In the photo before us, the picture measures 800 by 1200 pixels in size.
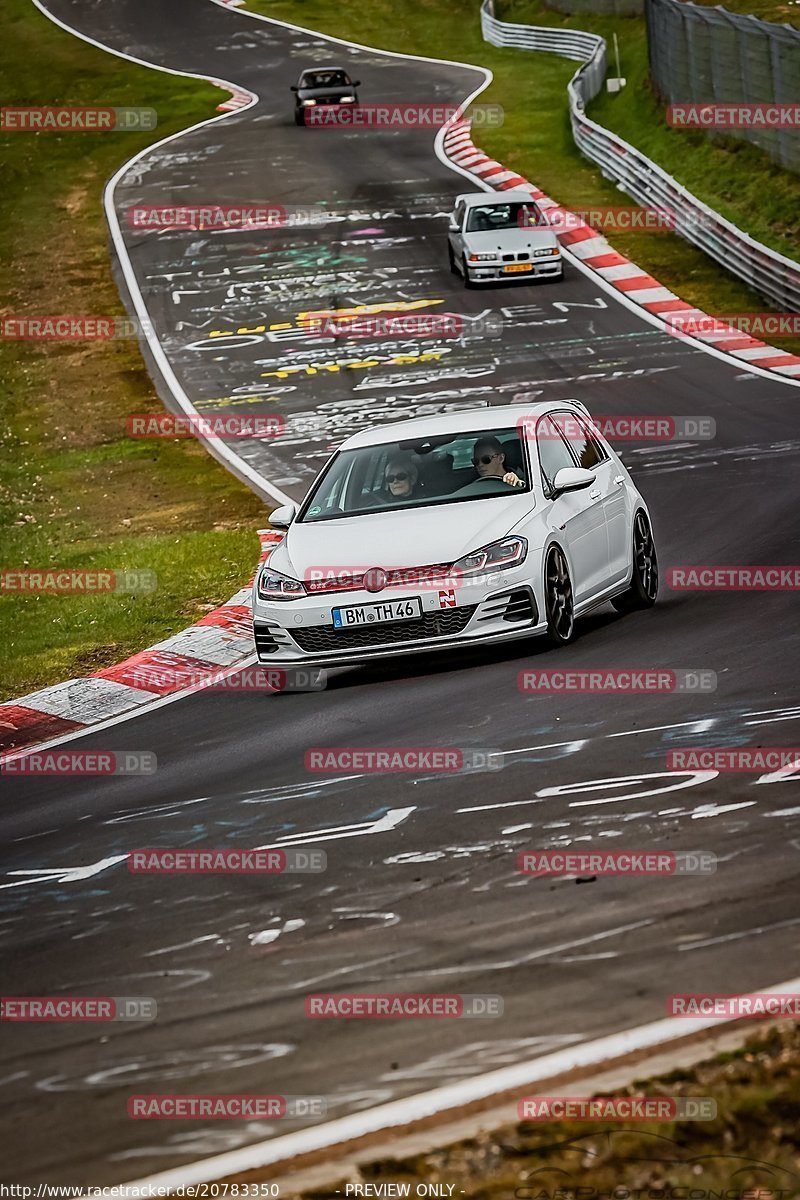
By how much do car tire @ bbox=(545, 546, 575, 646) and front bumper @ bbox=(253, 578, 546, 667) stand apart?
15cm

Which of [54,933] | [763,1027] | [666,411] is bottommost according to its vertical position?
[666,411]

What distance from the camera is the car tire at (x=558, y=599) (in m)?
11.5

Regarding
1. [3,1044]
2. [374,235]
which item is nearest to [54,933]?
[3,1044]

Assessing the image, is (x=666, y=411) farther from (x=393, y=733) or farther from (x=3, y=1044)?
(x=3, y=1044)

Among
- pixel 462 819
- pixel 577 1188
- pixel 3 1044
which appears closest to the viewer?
pixel 577 1188

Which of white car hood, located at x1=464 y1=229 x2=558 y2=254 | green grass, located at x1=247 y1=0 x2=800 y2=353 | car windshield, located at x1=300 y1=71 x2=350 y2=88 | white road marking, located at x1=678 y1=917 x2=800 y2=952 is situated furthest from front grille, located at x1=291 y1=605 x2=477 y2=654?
car windshield, located at x1=300 y1=71 x2=350 y2=88

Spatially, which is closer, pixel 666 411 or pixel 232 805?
pixel 232 805

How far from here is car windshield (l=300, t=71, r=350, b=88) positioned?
48969 mm

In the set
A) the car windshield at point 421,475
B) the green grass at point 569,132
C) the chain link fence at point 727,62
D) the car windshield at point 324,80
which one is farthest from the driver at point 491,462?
the car windshield at point 324,80

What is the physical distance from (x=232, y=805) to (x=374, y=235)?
28.1 meters

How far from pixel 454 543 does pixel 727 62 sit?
25.2 metres

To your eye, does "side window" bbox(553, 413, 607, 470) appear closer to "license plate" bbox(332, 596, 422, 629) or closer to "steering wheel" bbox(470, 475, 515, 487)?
"steering wheel" bbox(470, 475, 515, 487)

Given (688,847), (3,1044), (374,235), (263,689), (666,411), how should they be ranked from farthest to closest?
(374,235)
(666,411)
(263,689)
(688,847)
(3,1044)

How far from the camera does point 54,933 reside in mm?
7254
